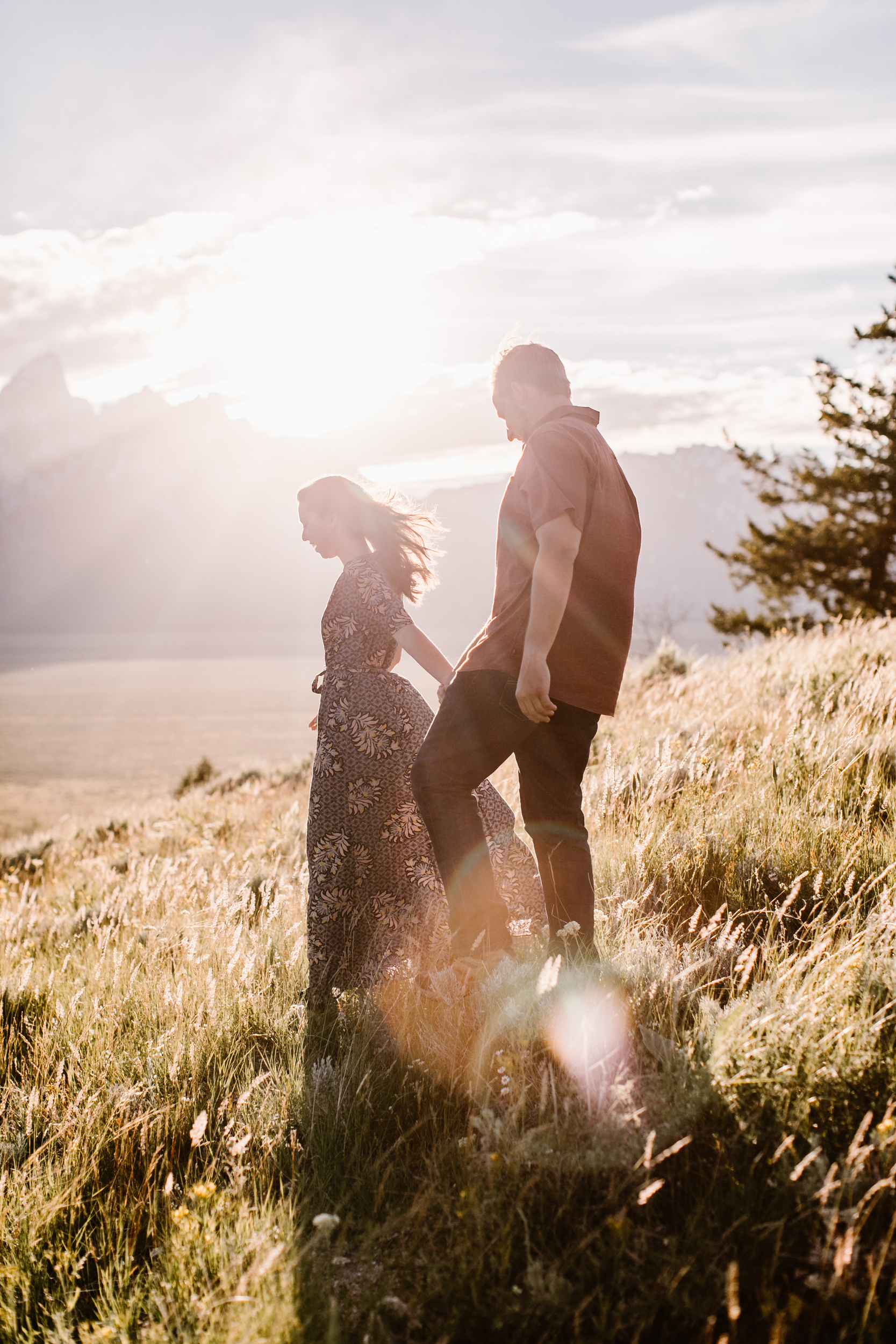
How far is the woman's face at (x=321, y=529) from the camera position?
3947 mm

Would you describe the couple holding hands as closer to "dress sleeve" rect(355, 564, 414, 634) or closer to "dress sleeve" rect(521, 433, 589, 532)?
"dress sleeve" rect(521, 433, 589, 532)

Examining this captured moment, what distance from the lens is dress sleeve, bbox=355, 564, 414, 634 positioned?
3.77 m

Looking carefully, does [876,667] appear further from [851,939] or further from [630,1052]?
[630,1052]

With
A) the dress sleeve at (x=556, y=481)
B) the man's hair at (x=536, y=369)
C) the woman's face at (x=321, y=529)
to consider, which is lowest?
the dress sleeve at (x=556, y=481)

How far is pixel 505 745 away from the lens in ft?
9.11

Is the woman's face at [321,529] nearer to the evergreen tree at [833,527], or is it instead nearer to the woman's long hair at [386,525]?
the woman's long hair at [386,525]

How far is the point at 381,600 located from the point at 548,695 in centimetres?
137

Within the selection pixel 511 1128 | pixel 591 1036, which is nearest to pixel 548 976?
pixel 591 1036

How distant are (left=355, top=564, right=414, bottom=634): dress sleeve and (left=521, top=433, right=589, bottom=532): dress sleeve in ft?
4.07

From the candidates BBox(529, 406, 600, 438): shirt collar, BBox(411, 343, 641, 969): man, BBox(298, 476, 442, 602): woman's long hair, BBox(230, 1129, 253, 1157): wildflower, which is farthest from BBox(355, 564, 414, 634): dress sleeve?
BBox(230, 1129, 253, 1157): wildflower

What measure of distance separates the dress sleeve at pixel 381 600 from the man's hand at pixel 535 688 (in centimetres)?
122

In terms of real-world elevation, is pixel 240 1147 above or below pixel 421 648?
below

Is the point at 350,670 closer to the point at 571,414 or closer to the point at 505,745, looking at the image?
the point at 505,745

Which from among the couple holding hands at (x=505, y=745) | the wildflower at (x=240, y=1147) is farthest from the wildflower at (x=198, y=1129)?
the couple holding hands at (x=505, y=745)
